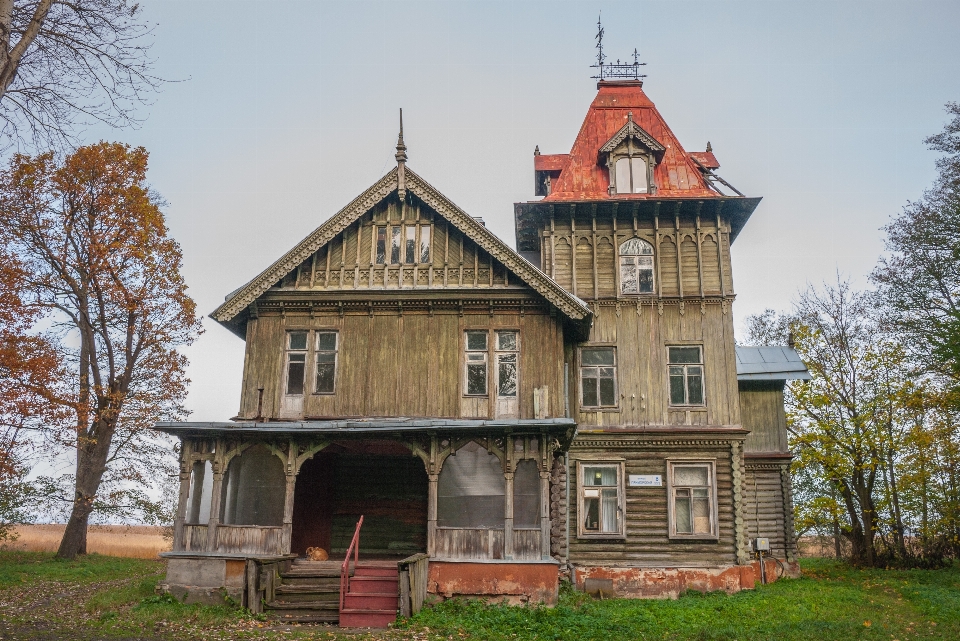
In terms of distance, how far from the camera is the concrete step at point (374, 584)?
15.4 m

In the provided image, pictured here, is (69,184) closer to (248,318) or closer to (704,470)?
(248,318)

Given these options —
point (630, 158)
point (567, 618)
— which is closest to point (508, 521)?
point (567, 618)

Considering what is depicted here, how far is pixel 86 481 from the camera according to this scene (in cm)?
2566

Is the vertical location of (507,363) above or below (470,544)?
above

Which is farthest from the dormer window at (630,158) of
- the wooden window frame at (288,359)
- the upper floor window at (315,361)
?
the wooden window frame at (288,359)

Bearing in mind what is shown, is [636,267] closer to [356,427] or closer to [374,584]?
[356,427]

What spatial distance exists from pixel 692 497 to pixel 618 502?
2011 millimetres

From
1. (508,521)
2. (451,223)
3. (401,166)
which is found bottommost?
(508,521)

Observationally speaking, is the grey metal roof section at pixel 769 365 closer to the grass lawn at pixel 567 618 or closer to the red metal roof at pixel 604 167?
the red metal roof at pixel 604 167

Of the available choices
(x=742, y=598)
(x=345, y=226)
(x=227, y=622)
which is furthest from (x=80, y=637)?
(x=742, y=598)

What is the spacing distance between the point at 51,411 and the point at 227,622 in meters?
13.9

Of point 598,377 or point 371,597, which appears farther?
point 598,377

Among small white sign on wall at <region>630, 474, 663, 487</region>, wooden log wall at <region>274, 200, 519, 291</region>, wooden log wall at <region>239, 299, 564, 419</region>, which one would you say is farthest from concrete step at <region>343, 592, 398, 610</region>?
small white sign on wall at <region>630, 474, 663, 487</region>

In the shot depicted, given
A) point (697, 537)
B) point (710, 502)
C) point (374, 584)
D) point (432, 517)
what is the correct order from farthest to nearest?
point (710, 502), point (697, 537), point (432, 517), point (374, 584)
